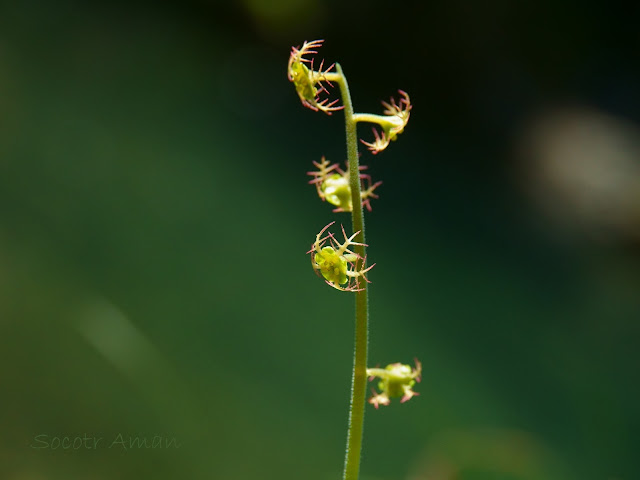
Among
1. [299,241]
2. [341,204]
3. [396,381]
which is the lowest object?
[396,381]

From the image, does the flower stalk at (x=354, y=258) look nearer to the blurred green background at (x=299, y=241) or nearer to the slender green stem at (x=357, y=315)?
the slender green stem at (x=357, y=315)

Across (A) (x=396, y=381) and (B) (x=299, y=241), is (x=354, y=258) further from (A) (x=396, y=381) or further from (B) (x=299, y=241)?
(B) (x=299, y=241)

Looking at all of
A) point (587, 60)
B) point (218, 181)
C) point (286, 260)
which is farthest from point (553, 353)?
point (587, 60)

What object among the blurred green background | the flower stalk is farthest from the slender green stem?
the blurred green background

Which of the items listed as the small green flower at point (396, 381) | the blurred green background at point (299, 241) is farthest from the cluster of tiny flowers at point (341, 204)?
the blurred green background at point (299, 241)

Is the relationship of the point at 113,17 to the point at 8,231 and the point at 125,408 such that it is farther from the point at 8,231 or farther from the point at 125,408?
the point at 125,408

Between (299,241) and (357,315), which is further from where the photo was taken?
(299,241)

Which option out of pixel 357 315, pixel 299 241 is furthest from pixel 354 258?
pixel 299 241
